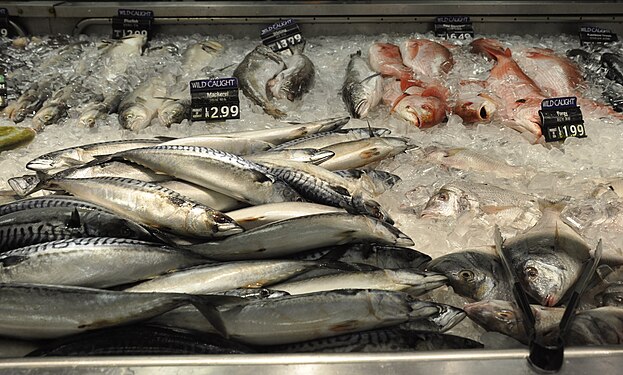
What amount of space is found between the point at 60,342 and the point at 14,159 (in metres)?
1.69

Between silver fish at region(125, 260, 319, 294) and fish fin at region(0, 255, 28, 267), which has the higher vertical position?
fish fin at region(0, 255, 28, 267)

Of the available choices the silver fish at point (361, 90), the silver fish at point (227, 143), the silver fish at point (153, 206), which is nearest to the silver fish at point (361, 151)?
the silver fish at point (227, 143)

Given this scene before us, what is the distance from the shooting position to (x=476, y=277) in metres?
1.70

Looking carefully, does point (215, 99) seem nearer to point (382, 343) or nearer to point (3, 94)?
point (3, 94)

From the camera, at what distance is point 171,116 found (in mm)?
3043

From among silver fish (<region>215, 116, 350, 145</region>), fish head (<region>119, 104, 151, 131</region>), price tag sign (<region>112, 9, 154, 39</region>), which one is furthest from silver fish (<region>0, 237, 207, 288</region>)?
price tag sign (<region>112, 9, 154, 39</region>)

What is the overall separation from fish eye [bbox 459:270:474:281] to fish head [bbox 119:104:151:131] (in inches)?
83.5

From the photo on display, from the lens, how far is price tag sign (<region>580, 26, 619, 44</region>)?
393 centimetres

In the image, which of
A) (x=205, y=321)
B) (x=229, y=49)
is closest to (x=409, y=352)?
(x=205, y=321)

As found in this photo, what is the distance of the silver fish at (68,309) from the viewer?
1.33m

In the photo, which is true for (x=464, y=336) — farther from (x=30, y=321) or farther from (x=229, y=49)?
(x=229, y=49)

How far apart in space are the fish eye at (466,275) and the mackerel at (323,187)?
15.4 inches

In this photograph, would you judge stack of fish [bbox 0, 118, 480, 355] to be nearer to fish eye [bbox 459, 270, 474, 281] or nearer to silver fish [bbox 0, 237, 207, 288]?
silver fish [bbox 0, 237, 207, 288]

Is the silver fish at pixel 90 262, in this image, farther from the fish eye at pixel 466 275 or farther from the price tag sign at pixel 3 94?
the price tag sign at pixel 3 94
